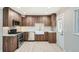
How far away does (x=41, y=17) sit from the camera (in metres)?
12.4

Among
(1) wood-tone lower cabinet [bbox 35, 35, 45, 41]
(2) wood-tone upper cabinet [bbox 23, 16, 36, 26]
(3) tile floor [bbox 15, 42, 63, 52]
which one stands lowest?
(3) tile floor [bbox 15, 42, 63, 52]

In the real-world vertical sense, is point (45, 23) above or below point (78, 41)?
above

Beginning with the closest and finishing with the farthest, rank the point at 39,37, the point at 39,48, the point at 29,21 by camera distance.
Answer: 1. the point at 39,48
2. the point at 39,37
3. the point at 29,21

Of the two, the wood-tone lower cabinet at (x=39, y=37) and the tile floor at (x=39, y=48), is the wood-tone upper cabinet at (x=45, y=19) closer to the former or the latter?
the wood-tone lower cabinet at (x=39, y=37)

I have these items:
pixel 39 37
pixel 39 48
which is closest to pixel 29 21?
pixel 39 37

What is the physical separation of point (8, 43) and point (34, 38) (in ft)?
18.4

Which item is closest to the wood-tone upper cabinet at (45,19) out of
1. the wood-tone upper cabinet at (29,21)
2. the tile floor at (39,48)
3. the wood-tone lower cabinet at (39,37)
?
the wood-tone upper cabinet at (29,21)

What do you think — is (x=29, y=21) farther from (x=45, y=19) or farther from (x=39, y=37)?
(x=39, y=37)

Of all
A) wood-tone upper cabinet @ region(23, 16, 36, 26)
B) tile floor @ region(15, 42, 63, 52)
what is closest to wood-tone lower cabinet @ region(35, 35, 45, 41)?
wood-tone upper cabinet @ region(23, 16, 36, 26)

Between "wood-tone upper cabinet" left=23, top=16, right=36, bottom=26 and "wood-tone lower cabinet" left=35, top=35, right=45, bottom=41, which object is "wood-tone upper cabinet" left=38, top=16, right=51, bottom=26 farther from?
"wood-tone lower cabinet" left=35, top=35, right=45, bottom=41
